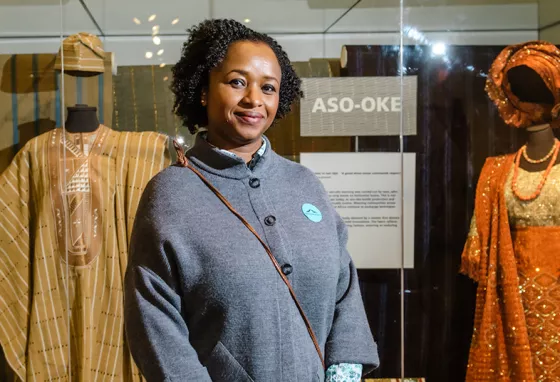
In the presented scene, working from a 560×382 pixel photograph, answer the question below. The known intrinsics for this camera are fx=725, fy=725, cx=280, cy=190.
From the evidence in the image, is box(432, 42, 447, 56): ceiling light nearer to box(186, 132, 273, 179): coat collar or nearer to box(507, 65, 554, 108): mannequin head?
box(507, 65, 554, 108): mannequin head

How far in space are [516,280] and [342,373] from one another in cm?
100

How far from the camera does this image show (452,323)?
2.33m

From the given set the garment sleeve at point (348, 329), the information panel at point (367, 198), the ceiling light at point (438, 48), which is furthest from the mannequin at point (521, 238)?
the garment sleeve at point (348, 329)

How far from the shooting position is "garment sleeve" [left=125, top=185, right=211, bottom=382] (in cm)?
124

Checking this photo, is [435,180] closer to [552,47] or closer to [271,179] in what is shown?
[552,47]

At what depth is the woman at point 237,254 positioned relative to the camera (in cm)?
126

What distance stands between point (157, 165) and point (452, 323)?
3.53ft

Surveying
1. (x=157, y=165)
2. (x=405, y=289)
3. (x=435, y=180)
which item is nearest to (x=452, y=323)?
(x=405, y=289)

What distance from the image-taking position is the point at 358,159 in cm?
218

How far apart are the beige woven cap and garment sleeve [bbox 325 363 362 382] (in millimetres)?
1127

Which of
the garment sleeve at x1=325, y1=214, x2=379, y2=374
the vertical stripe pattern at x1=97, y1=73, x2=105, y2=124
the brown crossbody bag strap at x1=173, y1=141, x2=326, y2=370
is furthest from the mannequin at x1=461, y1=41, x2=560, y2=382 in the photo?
the vertical stripe pattern at x1=97, y1=73, x2=105, y2=124

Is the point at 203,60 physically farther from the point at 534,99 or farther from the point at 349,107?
the point at 534,99

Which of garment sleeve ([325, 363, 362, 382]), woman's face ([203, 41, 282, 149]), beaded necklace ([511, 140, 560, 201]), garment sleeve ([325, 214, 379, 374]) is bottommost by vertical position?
garment sleeve ([325, 363, 362, 382])

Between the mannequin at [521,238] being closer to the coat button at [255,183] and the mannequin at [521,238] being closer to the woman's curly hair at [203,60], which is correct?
the woman's curly hair at [203,60]
